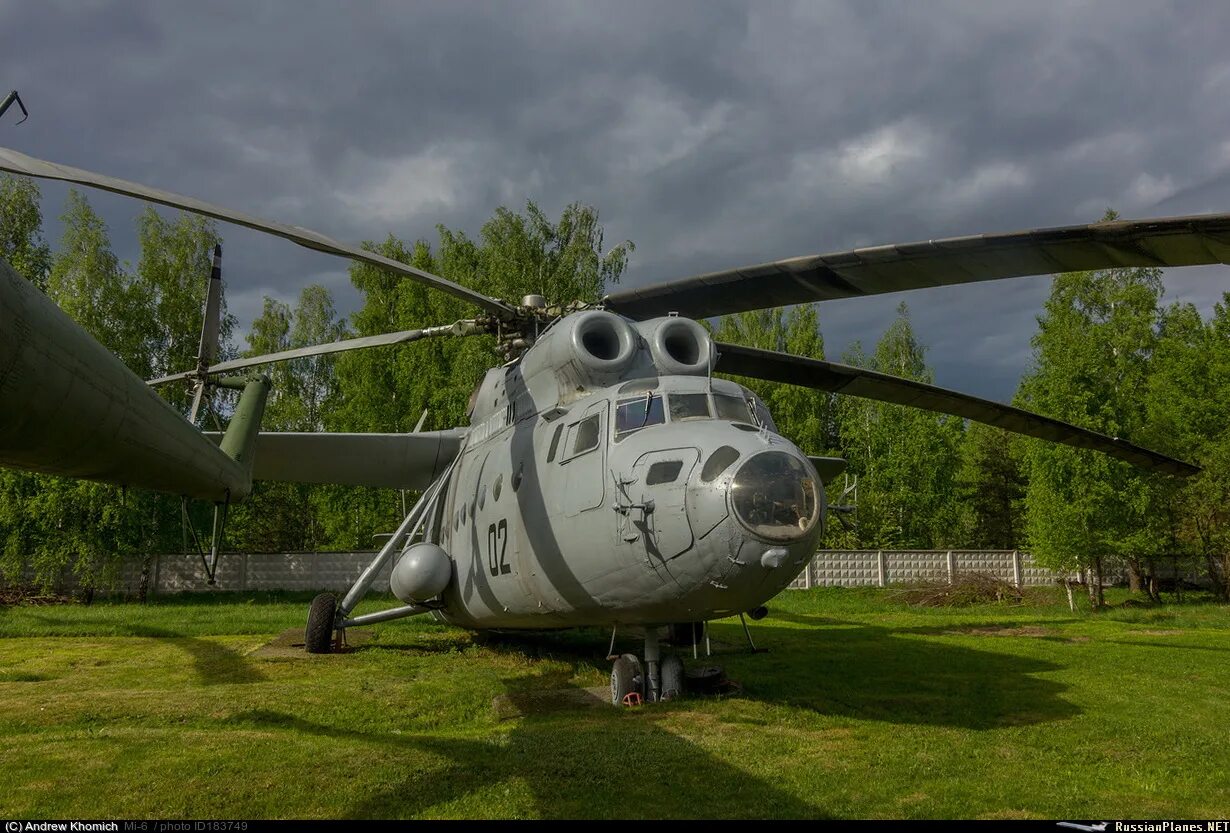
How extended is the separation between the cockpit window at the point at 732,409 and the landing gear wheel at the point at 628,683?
9.07ft

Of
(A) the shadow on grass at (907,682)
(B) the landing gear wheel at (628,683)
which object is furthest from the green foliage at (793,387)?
(B) the landing gear wheel at (628,683)

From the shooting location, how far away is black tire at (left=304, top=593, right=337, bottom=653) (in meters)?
12.0

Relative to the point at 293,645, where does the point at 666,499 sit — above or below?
above

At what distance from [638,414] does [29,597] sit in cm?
2574

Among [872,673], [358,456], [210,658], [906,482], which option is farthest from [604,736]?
[906,482]

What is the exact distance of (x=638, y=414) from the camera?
755cm

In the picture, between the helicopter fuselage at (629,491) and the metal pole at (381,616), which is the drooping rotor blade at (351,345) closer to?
the helicopter fuselage at (629,491)

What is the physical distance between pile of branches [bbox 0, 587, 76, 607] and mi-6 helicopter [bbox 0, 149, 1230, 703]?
19.5 meters

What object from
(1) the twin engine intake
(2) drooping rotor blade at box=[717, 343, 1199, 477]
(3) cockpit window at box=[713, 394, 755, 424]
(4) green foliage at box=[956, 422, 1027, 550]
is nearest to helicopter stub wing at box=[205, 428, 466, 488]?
(1) the twin engine intake

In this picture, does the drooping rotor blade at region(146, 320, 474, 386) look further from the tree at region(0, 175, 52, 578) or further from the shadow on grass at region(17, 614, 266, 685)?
the tree at region(0, 175, 52, 578)

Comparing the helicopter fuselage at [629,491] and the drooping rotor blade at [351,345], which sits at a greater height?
the drooping rotor blade at [351,345]

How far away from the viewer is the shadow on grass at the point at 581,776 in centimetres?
483

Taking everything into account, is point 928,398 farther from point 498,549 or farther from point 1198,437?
point 1198,437

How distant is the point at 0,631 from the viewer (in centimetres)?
1578
